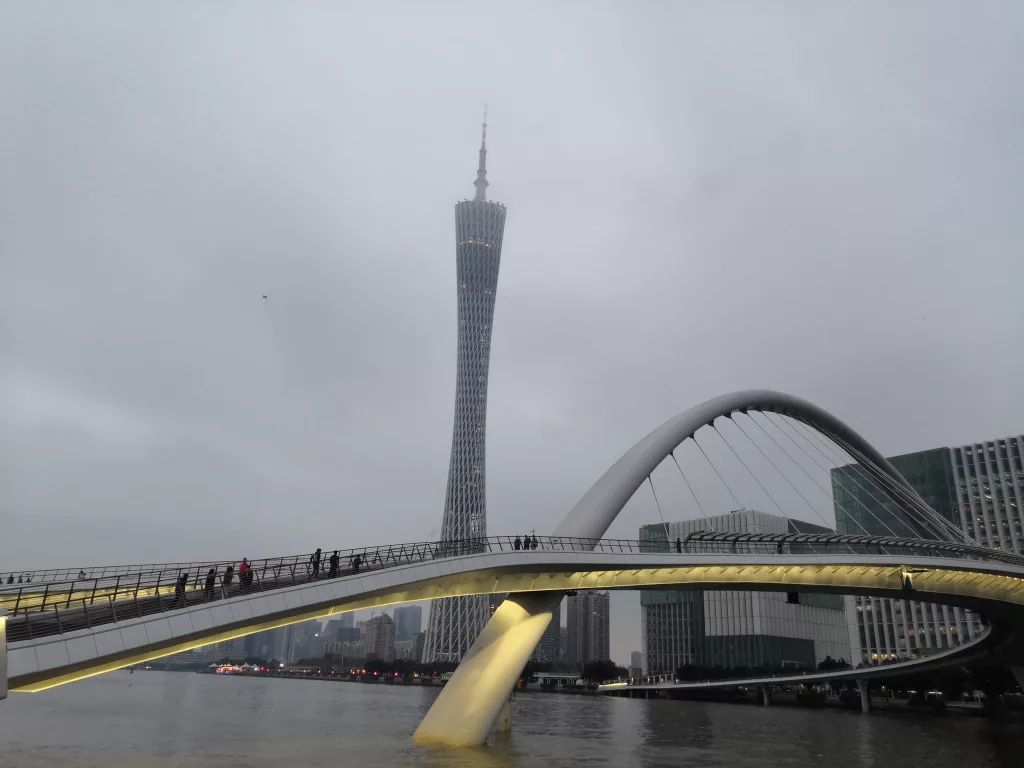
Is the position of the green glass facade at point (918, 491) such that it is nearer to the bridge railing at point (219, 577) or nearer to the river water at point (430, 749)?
the river water at point (430, 749)

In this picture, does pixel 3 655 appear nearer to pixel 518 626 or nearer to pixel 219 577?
pixel 219 577

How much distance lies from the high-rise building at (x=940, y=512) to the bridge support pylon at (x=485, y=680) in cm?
7678

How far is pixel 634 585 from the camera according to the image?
30797 mm

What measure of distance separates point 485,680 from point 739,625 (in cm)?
8897

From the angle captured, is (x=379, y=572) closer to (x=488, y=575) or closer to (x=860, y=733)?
(x=488, y=575)

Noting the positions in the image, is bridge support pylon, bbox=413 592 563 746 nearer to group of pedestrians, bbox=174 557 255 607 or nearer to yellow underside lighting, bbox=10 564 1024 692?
yellow underside lighting, bbox=10 564 1024 692

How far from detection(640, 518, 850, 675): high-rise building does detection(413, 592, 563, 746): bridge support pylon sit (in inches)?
3037

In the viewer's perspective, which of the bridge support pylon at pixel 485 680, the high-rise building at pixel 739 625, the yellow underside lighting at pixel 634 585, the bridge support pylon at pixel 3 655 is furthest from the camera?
the high-rise building at pixel 739 625

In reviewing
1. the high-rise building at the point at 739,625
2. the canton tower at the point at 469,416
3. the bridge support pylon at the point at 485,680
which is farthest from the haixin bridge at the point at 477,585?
the high-rise building at the point at 739,625

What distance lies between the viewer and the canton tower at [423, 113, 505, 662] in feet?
283

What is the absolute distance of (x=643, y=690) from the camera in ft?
314

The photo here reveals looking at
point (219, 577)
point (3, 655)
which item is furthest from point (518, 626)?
point (3, 655)

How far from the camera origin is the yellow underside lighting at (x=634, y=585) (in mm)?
18203

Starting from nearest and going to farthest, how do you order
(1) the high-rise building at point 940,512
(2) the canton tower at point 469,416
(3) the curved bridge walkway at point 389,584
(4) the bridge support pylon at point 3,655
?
(4) the bridge support pylon at point 3,655
(3) the curved bridge walkway at point 389,584
(2) the canton tower at point 469,416
(1) the high-rise building at point 940,512
